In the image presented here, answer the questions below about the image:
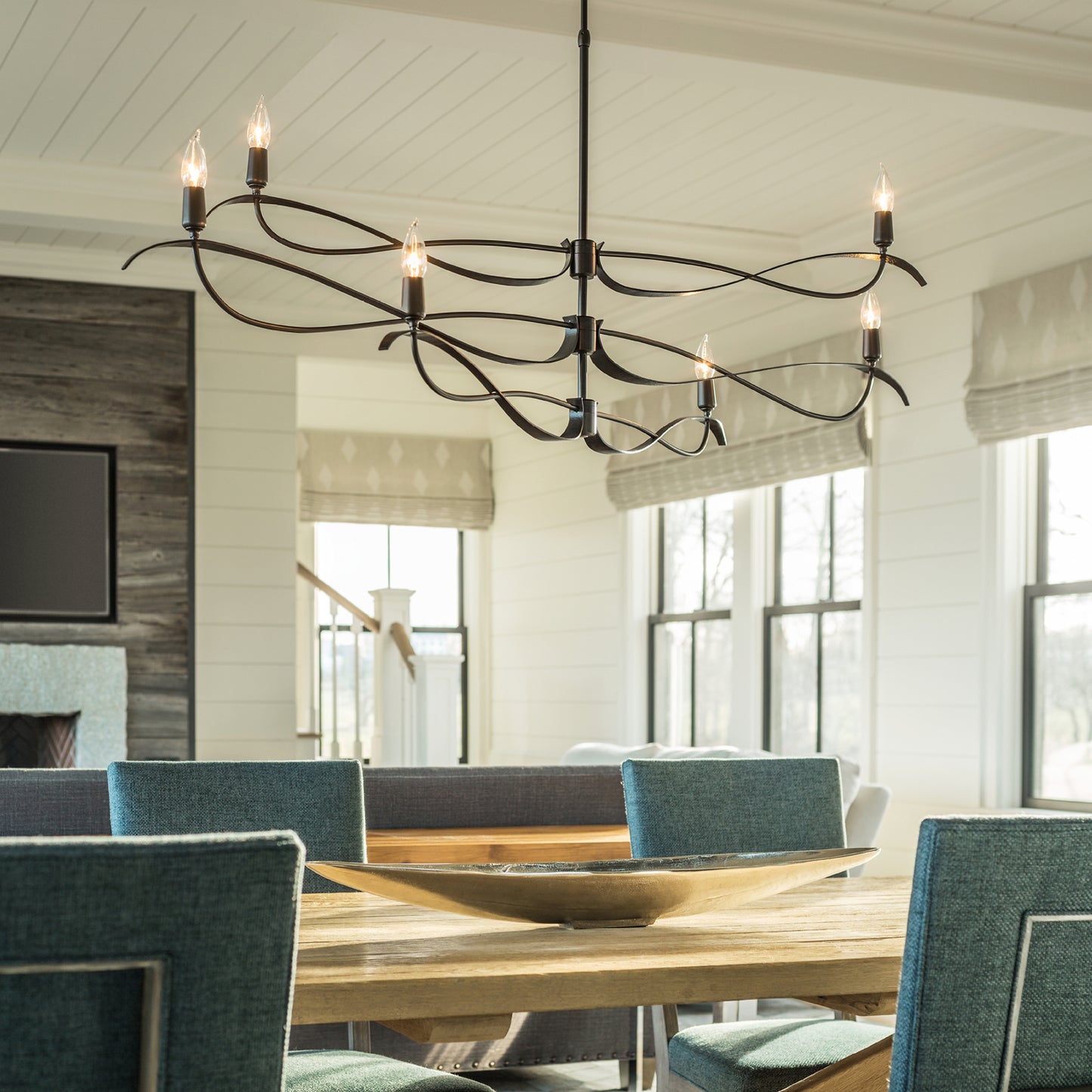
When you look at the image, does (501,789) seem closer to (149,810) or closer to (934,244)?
(149,810)

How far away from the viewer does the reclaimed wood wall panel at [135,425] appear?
6.29 meters

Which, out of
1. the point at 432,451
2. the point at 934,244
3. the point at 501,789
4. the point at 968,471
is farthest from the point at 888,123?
the point at 432,451

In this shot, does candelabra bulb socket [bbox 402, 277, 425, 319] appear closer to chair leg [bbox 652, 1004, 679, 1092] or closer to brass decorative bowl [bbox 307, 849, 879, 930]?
brass decorative bowl [bbox 307, 849, 879, 930]

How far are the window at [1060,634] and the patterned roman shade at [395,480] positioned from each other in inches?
179

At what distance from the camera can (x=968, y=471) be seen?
17.1ft

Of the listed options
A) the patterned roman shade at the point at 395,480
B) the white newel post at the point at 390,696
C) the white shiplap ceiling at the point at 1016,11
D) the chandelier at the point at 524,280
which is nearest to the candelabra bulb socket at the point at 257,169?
the chandelier at the point at 524,280

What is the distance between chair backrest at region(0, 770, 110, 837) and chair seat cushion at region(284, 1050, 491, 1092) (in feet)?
3.91

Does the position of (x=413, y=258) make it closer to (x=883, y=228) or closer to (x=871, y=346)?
(x=883, y=228)

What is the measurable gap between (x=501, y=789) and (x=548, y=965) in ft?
7.18

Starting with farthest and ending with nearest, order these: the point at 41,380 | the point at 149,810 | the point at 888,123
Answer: the point at 41,380, the point at 888,123, the point at 149,810

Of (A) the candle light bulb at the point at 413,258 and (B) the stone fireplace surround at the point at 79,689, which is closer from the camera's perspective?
(A) the candle light bulb at the point at 413,258

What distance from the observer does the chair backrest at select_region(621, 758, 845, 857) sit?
8.89 ft

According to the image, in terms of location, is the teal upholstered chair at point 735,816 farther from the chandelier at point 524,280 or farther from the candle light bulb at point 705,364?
the candle light bulb at point 705,364

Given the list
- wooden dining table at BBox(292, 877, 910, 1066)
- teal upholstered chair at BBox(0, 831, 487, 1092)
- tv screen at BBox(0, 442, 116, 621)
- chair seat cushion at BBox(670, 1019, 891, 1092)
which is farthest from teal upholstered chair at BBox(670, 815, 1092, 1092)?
tv screen at BBox(0, 442, 116, 621)
